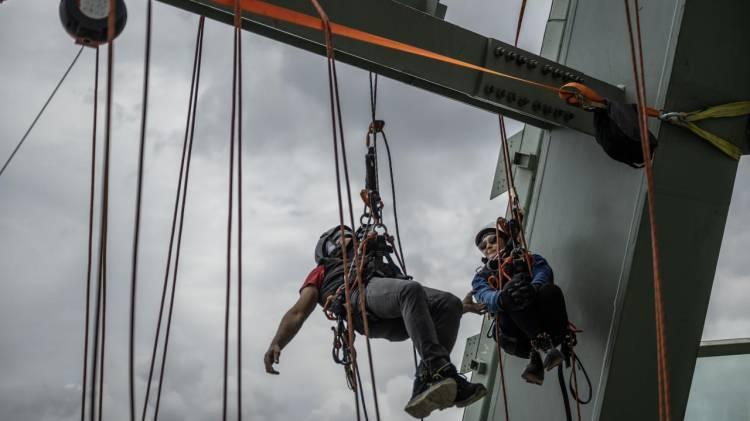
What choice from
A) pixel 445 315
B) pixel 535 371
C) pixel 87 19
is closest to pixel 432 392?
pixel 445 315

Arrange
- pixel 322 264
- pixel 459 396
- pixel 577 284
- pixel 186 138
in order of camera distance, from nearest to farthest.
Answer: pixel 459 396 < pixel 186 138 < pixel 322 264 < pixel 577 284

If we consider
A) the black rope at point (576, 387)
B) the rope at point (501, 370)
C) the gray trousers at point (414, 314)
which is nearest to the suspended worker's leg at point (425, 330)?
the gray trousers at point (414, 314)

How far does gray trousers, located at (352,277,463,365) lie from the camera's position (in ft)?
11.5

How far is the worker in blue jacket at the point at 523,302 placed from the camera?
3.77m

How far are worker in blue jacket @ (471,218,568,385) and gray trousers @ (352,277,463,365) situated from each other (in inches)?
9.3

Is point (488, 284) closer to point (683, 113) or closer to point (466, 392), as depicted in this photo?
point (466, 392)

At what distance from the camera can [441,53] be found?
3.87 m

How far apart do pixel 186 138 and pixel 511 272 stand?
4.80ft

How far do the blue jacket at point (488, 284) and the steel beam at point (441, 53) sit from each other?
2.26 feet

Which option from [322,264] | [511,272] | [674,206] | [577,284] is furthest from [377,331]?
[674,206]

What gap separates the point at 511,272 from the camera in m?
4.03

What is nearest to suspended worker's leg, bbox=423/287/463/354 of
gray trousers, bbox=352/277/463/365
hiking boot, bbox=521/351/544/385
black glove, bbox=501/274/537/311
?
gray trousers, bbox=352/277/463/365

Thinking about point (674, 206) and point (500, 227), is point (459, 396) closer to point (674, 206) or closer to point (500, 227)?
point (500, 227)

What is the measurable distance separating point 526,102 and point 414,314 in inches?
46.1
